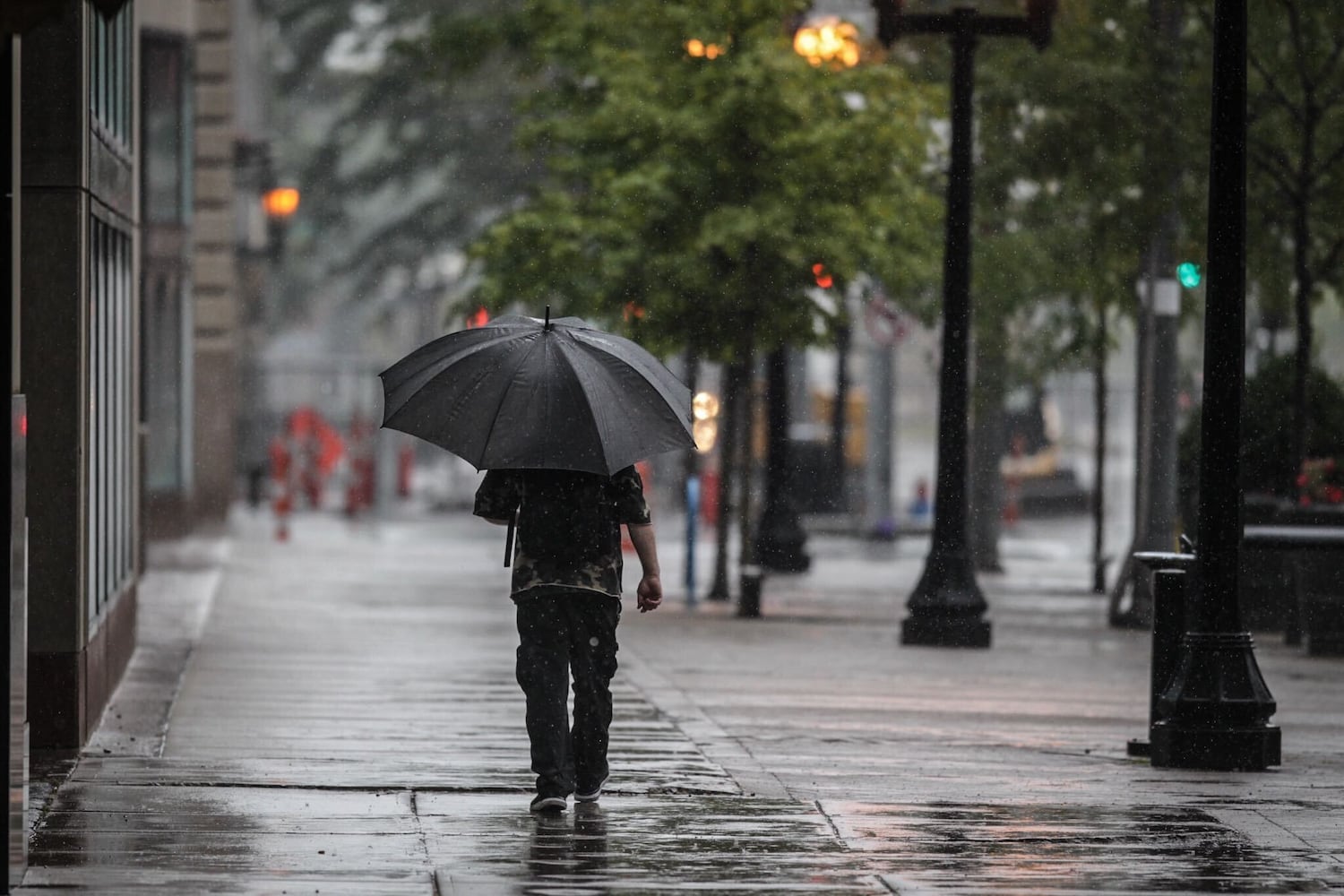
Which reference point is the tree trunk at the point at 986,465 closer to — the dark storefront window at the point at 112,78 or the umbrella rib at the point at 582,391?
the dark storefront window at the point at 112,78

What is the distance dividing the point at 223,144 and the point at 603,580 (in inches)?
1020

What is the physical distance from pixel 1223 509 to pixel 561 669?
3.72 m

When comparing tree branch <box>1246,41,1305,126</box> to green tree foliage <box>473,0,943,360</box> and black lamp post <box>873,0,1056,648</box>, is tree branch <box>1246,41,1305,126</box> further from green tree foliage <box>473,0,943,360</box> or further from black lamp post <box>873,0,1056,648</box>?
green tree foliage <box>473,0,943,360</box>

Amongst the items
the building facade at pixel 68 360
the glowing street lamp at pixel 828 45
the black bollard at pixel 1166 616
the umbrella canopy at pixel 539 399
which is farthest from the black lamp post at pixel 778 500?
the umbrella canopy at pixel 539 399

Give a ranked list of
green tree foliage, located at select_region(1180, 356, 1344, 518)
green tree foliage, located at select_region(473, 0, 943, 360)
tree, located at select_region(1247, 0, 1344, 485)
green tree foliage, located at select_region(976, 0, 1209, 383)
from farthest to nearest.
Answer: green tree foliage, located at select_region(1180, 356, 1344, 518) → green tree foliage, located at select_region(976, 0, 1209, 383) → green tree foliage, located at select_region(473, 0, 943, 360) → tree, located at select_region(1247, 0, 1344, 485)

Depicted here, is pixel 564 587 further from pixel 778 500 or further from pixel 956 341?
pixel 778 500

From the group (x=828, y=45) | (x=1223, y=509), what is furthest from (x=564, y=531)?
(x=828, y=45)

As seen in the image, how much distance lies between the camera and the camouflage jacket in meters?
9.41

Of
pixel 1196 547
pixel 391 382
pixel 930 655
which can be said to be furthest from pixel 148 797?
pixel 930 655

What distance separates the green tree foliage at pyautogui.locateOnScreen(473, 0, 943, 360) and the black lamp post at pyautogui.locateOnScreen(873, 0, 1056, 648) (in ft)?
6.60

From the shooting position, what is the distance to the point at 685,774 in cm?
1076

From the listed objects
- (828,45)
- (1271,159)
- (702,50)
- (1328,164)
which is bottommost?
(1328,164)

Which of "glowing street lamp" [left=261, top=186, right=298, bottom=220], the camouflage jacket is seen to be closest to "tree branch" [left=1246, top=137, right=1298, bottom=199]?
the camouflage jacket

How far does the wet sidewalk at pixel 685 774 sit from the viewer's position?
328 inches
